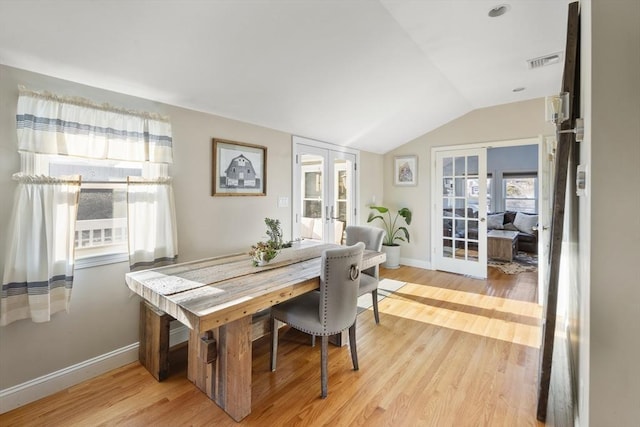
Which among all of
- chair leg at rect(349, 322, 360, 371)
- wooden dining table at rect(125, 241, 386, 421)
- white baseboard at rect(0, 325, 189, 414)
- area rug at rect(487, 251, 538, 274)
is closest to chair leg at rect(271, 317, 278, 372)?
wooden dining table at rect(125, 241, 386, 421)

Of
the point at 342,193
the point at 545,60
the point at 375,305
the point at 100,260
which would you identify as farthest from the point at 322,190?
the point at 545,60

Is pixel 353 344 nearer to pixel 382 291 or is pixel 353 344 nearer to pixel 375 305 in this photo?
pixel 375 305

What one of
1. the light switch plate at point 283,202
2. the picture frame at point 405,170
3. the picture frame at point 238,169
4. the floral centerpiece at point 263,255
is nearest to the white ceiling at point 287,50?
the picture frame at point 238,169

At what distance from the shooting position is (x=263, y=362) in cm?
235

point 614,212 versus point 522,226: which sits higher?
point 614,212

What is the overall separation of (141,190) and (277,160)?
1552mm

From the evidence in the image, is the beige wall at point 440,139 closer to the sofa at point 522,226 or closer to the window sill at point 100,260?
the sofa at point 522,226

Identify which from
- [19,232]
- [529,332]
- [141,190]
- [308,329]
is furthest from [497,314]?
[19,232]

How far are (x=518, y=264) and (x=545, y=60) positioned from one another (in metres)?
3.75

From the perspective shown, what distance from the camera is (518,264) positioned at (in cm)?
541

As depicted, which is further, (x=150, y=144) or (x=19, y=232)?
(x=150, y=144)

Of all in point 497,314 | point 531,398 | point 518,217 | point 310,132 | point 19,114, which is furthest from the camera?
point 518,217

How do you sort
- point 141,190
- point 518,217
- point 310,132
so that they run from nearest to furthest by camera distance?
point 141,190 < point 310,132 < point 518,217

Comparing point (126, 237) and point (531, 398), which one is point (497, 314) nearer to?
→ point (531, 398)
